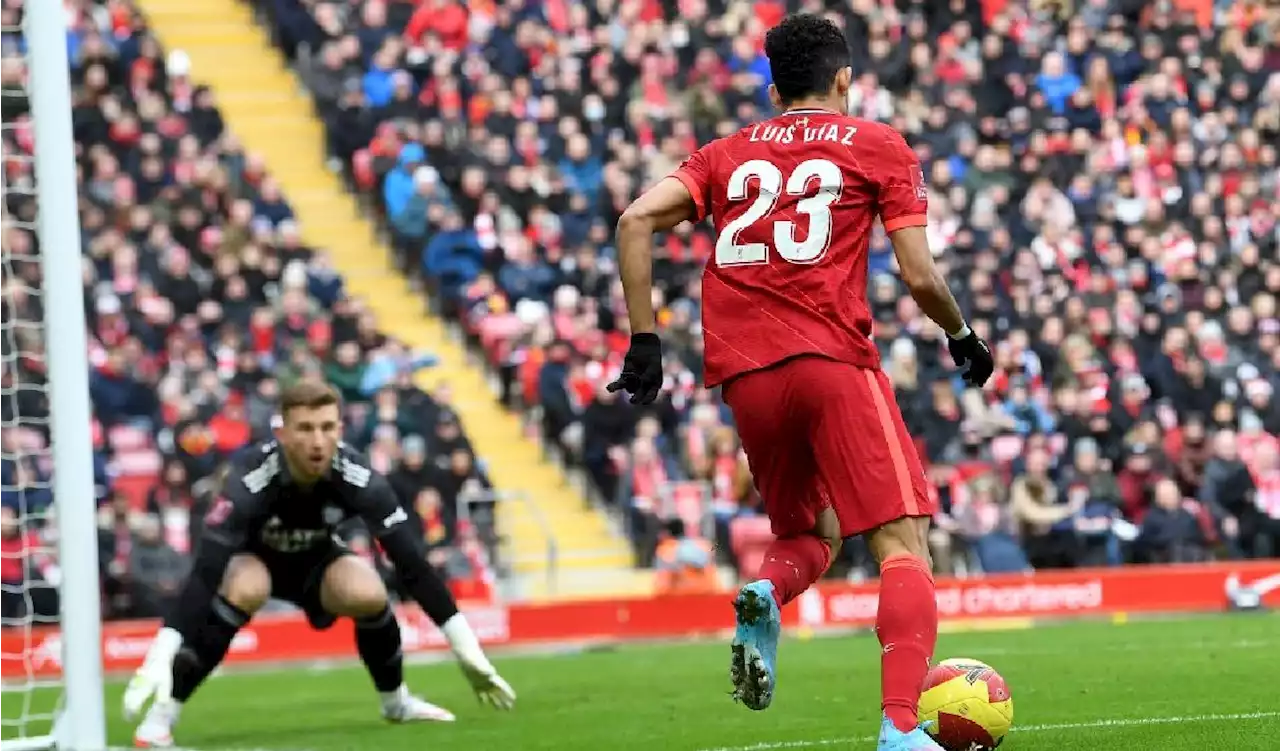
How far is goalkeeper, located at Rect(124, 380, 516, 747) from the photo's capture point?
30.9 ft

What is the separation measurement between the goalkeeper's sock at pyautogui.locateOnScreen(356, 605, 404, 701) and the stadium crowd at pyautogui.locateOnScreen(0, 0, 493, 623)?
5815 mm

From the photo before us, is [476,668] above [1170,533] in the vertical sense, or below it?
above

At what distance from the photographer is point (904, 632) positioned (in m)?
6.25

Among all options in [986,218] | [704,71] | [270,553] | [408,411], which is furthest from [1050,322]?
[270,553]

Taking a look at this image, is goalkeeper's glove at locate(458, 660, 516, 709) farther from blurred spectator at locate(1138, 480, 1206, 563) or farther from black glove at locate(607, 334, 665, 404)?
blurred spectator at locate(1138, 480, 1206, 563)

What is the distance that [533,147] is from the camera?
70.6ft

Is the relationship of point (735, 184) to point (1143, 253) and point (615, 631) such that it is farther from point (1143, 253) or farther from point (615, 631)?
point (1143, 253)

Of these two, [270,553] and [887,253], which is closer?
[270,553]

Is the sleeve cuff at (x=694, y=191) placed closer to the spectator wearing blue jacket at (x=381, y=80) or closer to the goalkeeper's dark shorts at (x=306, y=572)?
the goalkeeper's dark shorts at (x=306, y=572)

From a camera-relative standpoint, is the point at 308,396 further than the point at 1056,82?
No

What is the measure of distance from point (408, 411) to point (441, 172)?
3.59 meters

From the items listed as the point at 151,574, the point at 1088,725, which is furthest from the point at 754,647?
the point at 151,574

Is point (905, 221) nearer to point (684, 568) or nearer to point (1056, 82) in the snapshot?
point (684, 568)

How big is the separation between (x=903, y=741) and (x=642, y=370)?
1398 mm
